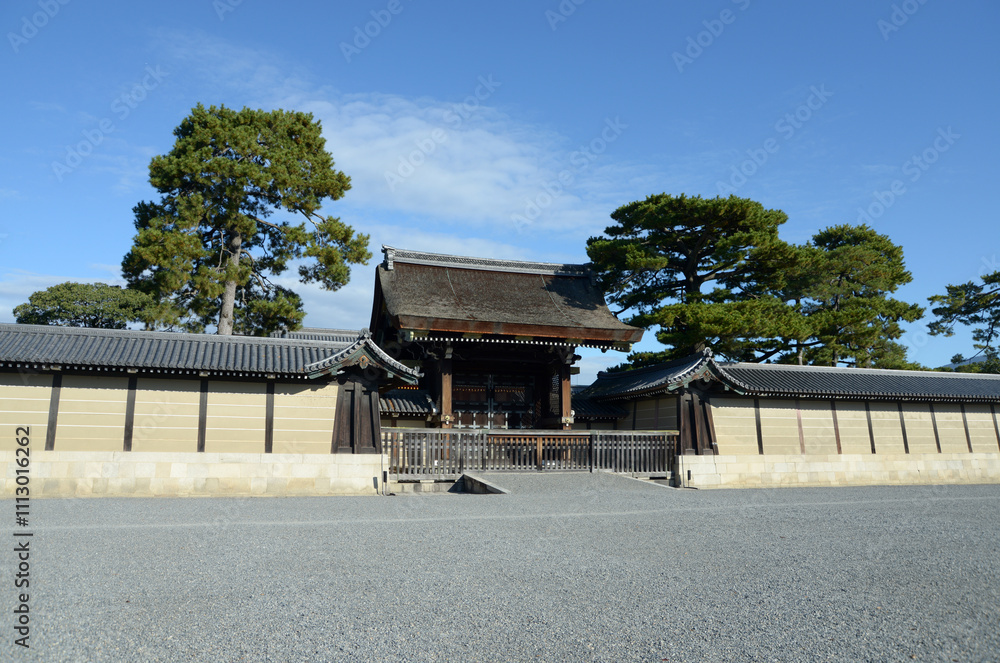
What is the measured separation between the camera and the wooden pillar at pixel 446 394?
1738 centimetres

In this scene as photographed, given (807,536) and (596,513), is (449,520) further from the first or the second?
(807,536)

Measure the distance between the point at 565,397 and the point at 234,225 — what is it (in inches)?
503

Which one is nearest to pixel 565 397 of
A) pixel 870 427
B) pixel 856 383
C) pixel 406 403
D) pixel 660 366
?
pixel 660 366

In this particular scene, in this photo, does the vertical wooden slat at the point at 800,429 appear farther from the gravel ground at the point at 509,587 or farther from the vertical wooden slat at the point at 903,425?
the gravel ground at the point at 509,587

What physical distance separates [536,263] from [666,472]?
9.31m

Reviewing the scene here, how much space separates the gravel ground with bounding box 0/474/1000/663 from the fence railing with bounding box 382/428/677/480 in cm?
550

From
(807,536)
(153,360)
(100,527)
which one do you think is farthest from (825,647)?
(153,360)

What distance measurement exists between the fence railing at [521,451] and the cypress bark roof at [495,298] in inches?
124

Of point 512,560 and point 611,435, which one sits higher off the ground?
point 611,435

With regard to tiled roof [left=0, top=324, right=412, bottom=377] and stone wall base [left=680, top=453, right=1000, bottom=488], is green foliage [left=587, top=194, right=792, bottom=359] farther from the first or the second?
tiled roof [left=0, top=324, right=412, bottom=377]

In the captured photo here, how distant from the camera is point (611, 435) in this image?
16609 millimetres

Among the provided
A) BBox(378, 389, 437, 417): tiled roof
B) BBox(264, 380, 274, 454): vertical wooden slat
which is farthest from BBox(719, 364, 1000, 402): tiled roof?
BBox(264, 380, 274, 454): vertical wooden slat

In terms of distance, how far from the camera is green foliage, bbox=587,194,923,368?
19.9m

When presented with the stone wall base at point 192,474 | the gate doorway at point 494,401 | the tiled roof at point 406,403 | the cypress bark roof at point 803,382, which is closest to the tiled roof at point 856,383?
the cypress bark roof at point 803,382
